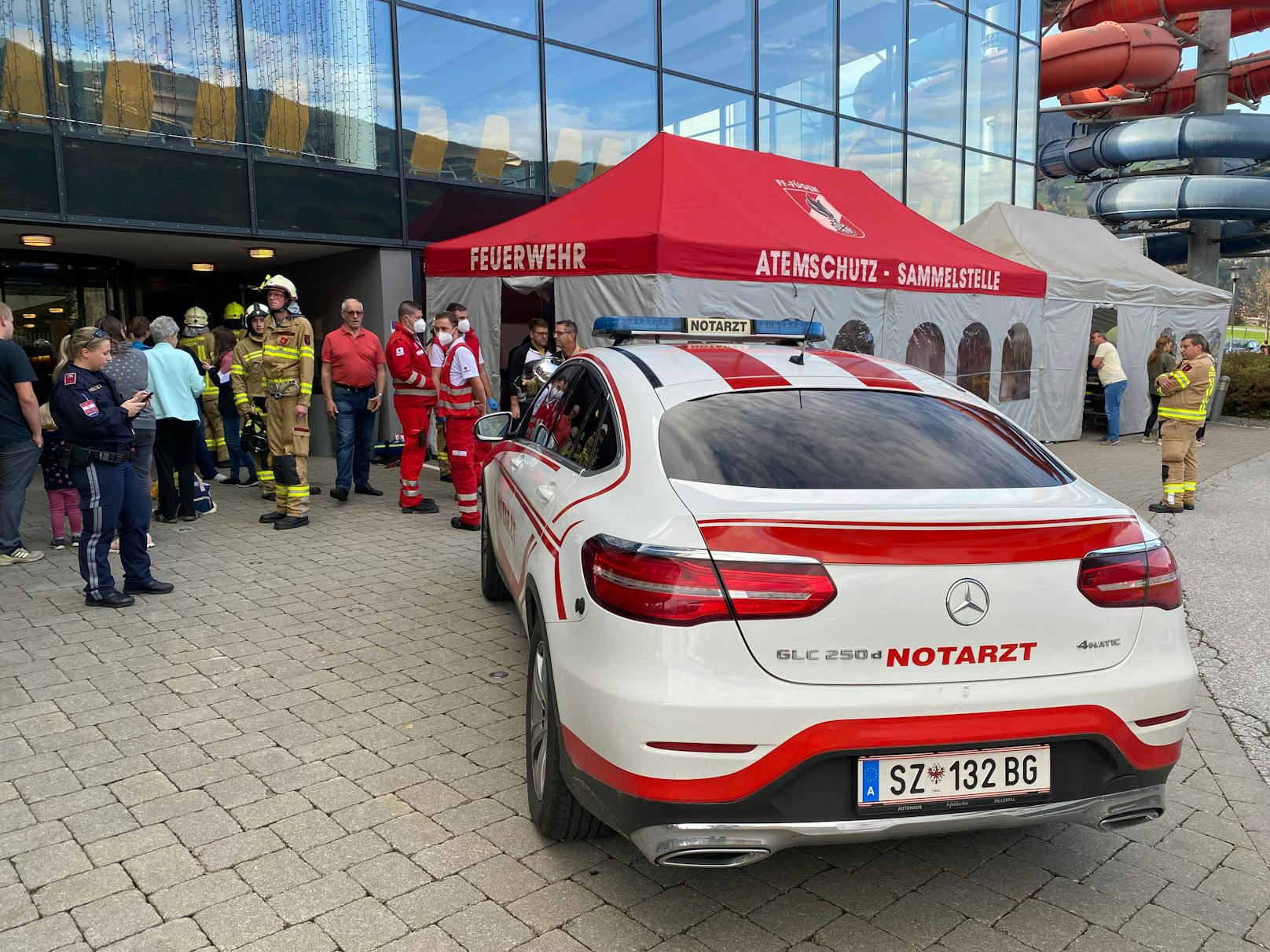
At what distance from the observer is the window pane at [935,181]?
17.9 meters

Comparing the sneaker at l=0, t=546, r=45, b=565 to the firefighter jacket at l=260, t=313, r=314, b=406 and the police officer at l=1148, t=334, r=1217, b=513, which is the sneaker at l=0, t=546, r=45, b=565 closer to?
the firefighter jacket at l=260, t=313, r=314, b=406

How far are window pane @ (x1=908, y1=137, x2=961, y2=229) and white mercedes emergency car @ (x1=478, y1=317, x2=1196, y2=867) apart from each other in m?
16.7

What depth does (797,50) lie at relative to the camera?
15820 mm

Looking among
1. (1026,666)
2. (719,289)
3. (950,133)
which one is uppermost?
(950,133)

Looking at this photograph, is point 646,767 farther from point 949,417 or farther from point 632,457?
point 949,417

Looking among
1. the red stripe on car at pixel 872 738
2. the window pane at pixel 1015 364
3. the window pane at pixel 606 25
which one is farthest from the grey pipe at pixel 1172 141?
the red stripe on car at pixel 872 738

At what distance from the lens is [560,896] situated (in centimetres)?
276

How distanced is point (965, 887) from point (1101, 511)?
1.21m

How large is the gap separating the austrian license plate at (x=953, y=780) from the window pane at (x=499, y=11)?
476 inches

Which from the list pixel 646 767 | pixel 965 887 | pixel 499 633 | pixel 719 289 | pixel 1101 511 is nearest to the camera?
pixel 646 767

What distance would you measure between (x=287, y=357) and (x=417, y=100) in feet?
18.2

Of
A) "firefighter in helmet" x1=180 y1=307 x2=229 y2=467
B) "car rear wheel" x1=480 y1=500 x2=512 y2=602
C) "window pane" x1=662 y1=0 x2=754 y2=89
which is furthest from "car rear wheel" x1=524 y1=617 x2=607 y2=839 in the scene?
"window pane" x1=662 y1=0 x2=754 y2=89

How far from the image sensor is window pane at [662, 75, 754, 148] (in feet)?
47.3

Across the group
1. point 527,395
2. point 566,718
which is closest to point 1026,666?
point 566,718
